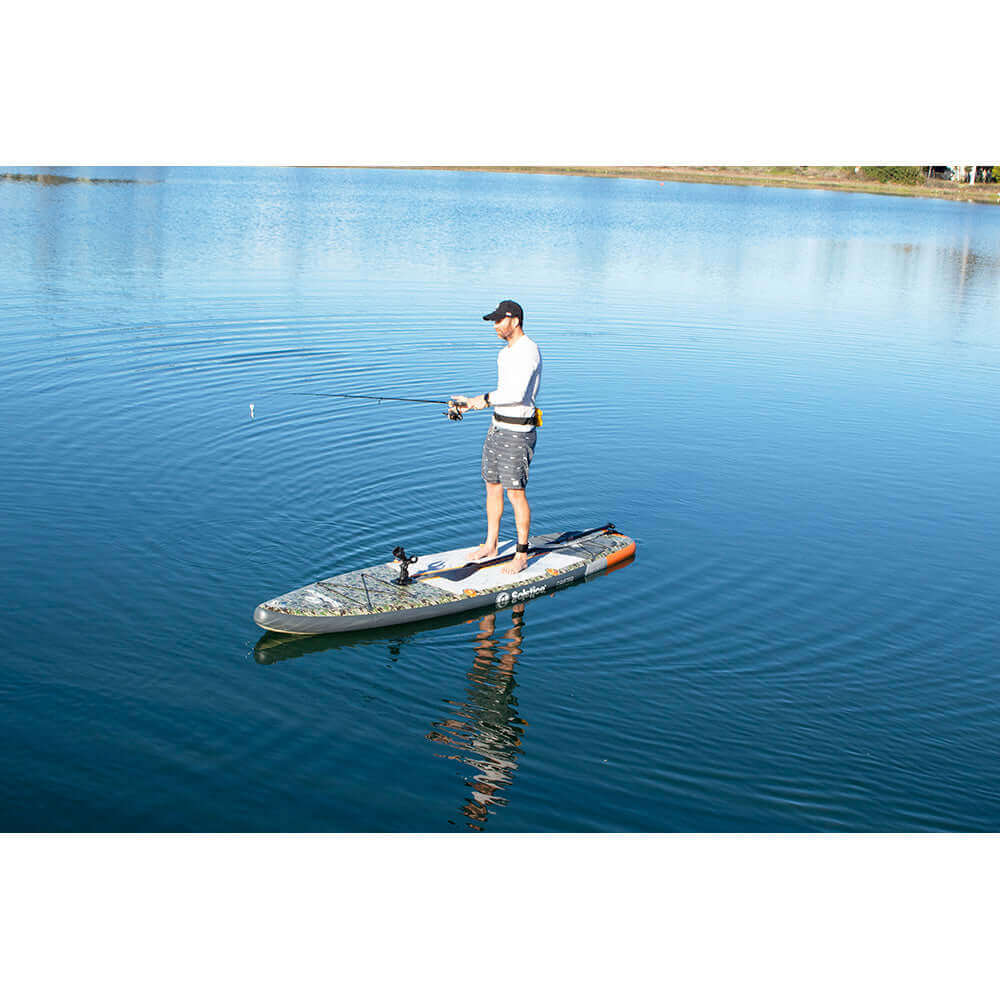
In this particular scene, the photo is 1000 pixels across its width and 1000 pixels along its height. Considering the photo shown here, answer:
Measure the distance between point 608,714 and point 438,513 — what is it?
4493 mm

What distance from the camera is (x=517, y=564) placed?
10242 mm

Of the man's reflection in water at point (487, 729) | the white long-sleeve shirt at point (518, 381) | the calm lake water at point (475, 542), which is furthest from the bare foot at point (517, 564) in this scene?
the white long-sleeve shirt at point (518, 381)

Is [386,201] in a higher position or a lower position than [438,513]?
higher

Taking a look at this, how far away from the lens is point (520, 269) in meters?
30.4

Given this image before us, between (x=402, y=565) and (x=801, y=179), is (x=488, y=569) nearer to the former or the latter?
(x=402, y=565)

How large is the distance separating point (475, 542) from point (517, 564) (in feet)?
3.42

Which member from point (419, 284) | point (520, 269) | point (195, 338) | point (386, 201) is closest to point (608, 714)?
point (195, 338)

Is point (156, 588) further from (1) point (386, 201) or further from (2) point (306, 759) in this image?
(1) point (386, 201)

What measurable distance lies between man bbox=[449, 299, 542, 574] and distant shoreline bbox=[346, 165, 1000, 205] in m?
73.3

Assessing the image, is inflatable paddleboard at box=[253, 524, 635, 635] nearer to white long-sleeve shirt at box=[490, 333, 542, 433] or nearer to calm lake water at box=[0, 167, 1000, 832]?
calm lake water at box=[0, 167, 1000, 832]

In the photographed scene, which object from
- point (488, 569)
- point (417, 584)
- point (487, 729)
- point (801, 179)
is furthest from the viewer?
point (801, 179)

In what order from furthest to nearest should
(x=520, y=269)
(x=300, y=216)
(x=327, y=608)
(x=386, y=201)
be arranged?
(x=386, y=201)
(x=300, y=216)
(x=520, y=269)
(x=327, y=608)

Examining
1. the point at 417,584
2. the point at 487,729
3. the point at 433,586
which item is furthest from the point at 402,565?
the point at 487,729

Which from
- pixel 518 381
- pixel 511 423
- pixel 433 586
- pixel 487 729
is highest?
pixel 518 381
